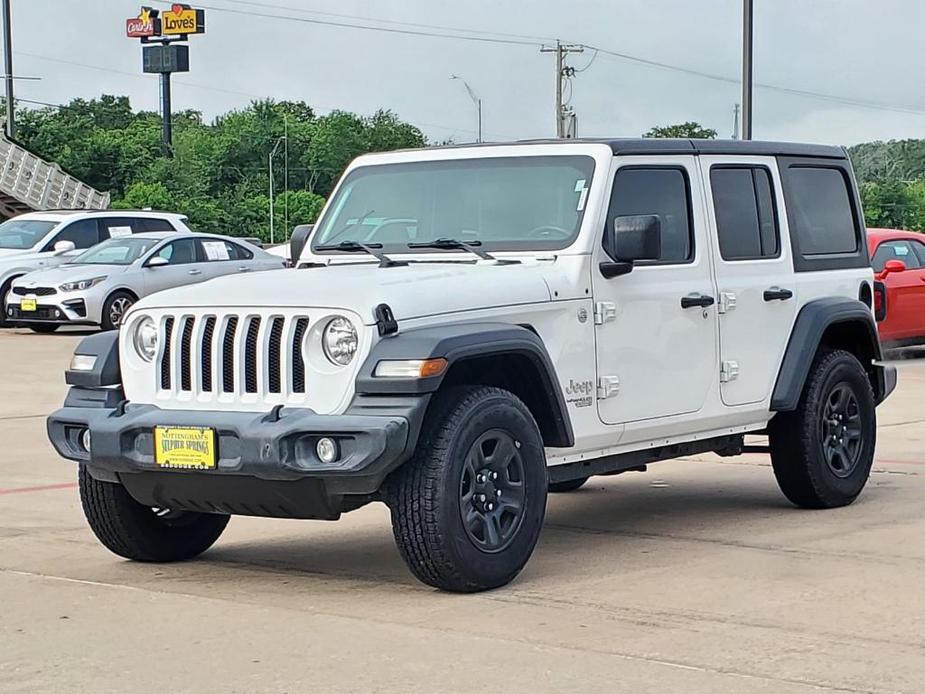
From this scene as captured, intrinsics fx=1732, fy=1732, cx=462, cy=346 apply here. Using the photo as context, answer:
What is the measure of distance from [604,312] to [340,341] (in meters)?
1.49

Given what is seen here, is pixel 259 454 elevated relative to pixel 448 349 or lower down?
lower down

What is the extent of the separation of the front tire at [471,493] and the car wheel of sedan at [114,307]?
1711 cm

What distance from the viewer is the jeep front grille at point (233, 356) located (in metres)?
6.82

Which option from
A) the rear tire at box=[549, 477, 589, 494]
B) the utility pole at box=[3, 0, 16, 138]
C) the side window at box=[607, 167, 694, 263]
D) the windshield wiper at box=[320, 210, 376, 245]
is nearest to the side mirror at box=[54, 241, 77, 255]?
the rear tire at box=[549, 477, 589, 494]

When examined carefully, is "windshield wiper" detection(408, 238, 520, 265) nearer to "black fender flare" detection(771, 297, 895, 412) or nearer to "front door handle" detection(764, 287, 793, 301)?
"front door handle" detection(764, 287, 793, 301)

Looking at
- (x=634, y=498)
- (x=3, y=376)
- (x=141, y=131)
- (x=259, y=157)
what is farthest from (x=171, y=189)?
(x=634, y=498)

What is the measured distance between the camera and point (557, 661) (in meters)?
5.84

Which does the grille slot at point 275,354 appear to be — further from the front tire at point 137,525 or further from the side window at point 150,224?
the side window at point 150,224

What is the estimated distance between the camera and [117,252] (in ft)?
80.8

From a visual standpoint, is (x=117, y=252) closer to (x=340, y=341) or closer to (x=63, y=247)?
(x=63, y=247)

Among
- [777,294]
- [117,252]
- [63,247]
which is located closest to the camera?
[777,294]

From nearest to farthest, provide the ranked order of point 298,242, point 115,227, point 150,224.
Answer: point 298,242
point 115,227
point 150,224

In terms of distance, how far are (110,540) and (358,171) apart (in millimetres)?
2288

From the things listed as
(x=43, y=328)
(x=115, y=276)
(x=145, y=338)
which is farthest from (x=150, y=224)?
(x=145, y=338)
